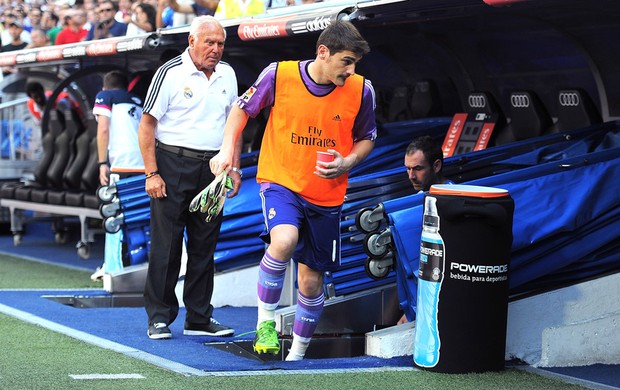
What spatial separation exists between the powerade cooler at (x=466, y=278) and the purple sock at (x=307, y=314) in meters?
0.76

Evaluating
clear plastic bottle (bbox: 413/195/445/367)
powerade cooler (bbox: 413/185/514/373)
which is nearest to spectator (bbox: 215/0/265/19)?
clear plastic bottle (bbox: 413/195/445/367)

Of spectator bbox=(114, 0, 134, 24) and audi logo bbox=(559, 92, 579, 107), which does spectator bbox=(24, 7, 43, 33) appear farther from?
audi logo bbox=(559, 92, 579, 107)

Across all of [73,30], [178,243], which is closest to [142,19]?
[73,30]

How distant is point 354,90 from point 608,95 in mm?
3072

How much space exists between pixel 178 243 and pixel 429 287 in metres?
1.98

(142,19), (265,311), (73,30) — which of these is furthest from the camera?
(73,30)

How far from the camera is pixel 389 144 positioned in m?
10.1

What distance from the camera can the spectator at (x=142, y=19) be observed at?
544 inches

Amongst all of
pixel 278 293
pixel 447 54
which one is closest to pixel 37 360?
pixel 278 293

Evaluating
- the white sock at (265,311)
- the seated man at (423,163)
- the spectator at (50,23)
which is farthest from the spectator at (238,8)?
the spectator at (50,23)

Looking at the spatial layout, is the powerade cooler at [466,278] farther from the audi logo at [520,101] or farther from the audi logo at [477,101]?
the audi logo at [477,101]

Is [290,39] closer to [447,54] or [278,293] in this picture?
[447,54]

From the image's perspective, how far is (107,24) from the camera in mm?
15000

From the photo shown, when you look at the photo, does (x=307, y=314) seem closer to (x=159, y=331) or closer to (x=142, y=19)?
(x=159, y=331)
